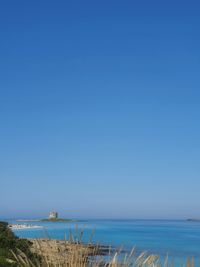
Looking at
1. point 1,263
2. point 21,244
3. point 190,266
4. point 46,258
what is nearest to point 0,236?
point 21,244

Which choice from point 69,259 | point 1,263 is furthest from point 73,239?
point 1,263

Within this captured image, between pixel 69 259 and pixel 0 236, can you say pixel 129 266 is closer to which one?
pixel 69 259

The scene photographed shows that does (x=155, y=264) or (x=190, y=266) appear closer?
(x=190, y=266)

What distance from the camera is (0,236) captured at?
898 inches

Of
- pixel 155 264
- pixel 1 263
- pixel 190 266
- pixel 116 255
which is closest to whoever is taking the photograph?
pixel 190 266

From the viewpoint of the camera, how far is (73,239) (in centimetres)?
543

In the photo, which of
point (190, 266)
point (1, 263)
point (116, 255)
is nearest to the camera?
point (190, 266)

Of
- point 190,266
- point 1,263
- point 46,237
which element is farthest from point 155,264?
point 1,263

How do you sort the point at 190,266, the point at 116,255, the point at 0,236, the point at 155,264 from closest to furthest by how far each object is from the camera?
the point at 190,266 → the point at 155,264 → the point at 116,255 → the point at 0,236

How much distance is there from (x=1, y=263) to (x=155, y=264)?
12.2 m

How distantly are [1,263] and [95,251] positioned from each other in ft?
37.6

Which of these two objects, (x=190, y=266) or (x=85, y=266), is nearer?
(x=190, y=266)

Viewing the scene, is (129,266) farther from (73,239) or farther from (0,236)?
(0,236)

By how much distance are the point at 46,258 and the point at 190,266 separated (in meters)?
1.98
